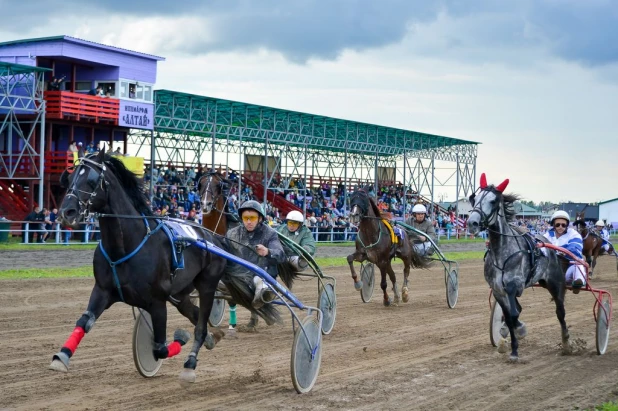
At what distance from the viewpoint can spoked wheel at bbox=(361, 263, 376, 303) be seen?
1507 cm

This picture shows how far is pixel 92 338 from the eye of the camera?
33.6 ft

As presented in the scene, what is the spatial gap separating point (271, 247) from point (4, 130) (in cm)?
2195

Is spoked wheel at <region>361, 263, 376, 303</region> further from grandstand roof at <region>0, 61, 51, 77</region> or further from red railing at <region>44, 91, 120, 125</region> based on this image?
red railing at <region>44, 91, 120, 125</region>

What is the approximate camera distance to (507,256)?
→ 9562 millimetres

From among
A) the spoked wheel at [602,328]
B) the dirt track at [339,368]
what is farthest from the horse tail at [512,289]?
the spoked wheel at [602,328]

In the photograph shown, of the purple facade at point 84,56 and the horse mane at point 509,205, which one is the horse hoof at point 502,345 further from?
the purple facade at point 84,56

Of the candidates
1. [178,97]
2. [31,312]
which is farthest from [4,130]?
[31,312]

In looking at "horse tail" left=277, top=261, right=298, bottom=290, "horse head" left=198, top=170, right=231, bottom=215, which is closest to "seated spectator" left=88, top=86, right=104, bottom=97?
"horse head" left=198, top=170, right=231, bottom=215

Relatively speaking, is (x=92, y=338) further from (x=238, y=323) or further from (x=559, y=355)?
(x=559, y=355)

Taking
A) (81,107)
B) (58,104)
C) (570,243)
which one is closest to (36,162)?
(58,104)

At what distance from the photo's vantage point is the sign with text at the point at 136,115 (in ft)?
101

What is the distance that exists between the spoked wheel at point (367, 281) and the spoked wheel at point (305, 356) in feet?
23.9

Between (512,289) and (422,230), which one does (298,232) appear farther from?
(422,230)

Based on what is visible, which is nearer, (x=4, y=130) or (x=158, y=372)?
(x=158, y=372)
